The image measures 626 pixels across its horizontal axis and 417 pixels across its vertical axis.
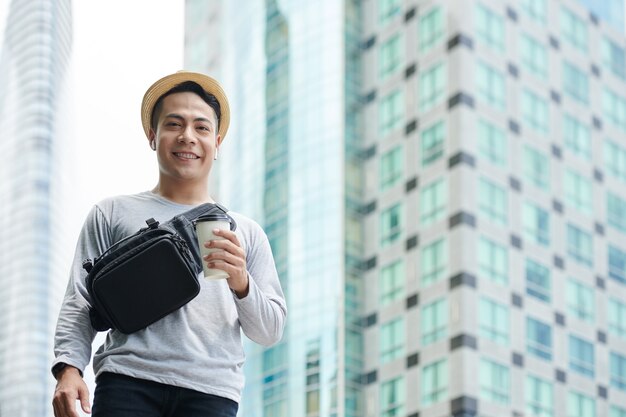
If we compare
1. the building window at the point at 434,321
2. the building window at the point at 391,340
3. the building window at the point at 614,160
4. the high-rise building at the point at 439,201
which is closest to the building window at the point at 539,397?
the high-rise building at the point at 439,201

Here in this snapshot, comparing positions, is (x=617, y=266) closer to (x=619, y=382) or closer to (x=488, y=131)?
(x=619, y=382)

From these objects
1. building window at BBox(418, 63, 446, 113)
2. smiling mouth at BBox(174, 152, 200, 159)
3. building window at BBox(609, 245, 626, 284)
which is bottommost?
smiling mouth at BBox(174, 152, 200, 159)

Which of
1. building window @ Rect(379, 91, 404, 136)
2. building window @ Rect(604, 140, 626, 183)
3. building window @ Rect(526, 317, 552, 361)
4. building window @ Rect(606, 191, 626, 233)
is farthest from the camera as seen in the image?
building window @ Rect(604, 140, 626, 183)

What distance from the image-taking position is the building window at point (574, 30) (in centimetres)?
5684

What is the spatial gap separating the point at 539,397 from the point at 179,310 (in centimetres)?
4700

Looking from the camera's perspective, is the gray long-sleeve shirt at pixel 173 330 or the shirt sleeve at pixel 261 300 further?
the shirt sleeve at pixel 261 300

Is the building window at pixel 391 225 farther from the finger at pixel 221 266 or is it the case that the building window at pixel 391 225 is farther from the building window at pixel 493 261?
the finger at pixel 221 266

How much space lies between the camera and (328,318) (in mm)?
51844

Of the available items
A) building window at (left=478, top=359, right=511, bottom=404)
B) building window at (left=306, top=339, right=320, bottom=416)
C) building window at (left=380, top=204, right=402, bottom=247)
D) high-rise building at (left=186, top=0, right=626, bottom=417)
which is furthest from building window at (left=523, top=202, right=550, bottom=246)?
building window at (left=306, top=339, right=320, bottom=416)

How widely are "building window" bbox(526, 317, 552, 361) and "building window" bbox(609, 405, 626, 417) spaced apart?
12.9 ft

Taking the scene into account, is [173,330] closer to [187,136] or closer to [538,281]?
[187,136]

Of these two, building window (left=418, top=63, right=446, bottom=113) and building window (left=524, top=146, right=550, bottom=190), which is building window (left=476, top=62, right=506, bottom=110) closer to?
building window (left=418, top=63, right=446, bottom=113)

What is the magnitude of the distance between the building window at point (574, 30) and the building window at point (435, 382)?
16.7 m

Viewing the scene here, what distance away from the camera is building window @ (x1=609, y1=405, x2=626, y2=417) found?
173ft
